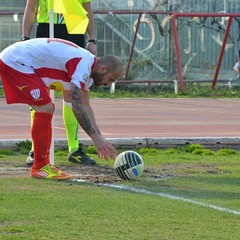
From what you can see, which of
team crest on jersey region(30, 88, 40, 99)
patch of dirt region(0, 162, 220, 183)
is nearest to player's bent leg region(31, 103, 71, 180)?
team crest on jersey region(30, 88, 40, 99)

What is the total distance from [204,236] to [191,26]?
18.7m

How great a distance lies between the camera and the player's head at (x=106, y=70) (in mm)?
10062

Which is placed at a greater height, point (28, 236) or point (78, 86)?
point (78, 86)

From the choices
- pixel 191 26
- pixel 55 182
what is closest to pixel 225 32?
pixel 191 26

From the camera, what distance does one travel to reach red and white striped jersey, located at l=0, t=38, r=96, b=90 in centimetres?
1024

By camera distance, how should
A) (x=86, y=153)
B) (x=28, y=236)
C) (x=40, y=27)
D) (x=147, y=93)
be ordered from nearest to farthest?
(x=28, y=236), (x=40, y=27), (x=86, y=153), (x=147, y=93)

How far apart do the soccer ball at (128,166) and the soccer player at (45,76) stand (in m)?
0.46

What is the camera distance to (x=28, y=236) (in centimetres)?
748

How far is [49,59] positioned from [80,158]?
187 cm

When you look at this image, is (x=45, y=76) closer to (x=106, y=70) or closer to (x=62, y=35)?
(x=106, y=70)

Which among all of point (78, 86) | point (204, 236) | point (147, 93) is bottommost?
point (147, 93)

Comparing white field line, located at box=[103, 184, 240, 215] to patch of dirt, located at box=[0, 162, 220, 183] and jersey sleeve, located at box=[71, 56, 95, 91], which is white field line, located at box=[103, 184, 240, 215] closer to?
patch of dirt, located at box=[0, 162, 220, 183]

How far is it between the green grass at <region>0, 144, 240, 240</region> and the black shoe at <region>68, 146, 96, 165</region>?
0.19 metres

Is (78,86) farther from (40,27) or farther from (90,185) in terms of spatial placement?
(40,27)
